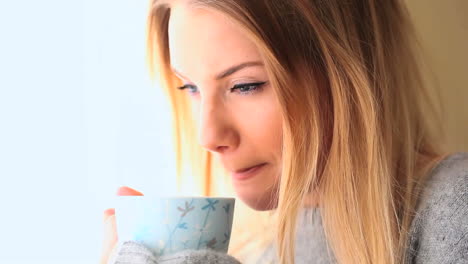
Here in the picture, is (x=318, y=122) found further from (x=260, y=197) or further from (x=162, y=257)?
(x=162, y=257)

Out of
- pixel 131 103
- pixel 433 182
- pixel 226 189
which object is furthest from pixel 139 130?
pixel 433 182

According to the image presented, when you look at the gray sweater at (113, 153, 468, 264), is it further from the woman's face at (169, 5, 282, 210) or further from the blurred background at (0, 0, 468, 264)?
Answer: the blurred background at (0, 0, 468, 264)

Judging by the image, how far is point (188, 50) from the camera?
2.50 feet

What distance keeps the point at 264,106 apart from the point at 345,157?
14 cm

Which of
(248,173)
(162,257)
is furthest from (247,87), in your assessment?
(162,257)

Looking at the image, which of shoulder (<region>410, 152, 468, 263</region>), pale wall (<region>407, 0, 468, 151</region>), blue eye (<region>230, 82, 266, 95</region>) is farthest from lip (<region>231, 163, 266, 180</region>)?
pale wall (<region>407, 0, 468, 151</region>)

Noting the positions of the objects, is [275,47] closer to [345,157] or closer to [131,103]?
[345,157]

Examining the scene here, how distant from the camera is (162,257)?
645 mm

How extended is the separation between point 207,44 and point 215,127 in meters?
0.12

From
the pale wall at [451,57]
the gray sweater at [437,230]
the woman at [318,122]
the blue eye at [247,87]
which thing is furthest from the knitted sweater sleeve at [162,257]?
the pale wall at [451,57]

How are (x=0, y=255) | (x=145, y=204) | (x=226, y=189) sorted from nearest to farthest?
1. (x=145, y=204)
2. (x=0, y=255)
3. (x=226, y=189)

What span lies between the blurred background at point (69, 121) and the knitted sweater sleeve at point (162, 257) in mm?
268

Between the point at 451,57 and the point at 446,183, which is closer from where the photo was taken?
the point at 446,183

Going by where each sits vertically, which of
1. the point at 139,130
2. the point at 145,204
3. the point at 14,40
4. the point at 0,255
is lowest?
the point at 0,255
